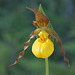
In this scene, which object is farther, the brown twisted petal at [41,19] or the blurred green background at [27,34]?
the blurred green background at [27,34]

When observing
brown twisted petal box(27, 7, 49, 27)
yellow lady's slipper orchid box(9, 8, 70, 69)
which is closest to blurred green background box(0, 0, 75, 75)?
yellow lady's slipper orchid box(9, 8, 70, 69)

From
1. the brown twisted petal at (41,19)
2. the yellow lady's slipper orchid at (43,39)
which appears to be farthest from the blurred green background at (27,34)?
the brown twisted petal at (41,19)

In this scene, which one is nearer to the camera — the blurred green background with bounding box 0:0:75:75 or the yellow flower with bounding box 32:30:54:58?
the yellow flower with bounding box 32:30:54:58

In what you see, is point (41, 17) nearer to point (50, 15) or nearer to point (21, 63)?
point (21, 63)

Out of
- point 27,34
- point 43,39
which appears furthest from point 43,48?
point 27,34

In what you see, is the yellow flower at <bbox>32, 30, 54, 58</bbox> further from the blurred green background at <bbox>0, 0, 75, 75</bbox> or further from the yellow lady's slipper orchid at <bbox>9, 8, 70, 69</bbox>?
the blurred green background at <bbox>0, 0, 75, 75</bbox>

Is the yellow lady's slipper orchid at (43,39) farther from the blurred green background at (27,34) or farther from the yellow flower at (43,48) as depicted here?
the blurred green background at (27,34)

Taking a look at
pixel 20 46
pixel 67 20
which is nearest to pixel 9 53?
pixel 20 46

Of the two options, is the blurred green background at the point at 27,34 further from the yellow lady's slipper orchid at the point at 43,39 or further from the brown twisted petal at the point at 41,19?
the brown twisted petal at the point at 41,19

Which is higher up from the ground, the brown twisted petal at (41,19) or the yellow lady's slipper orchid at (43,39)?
the brown twisted petal at (41,19)
